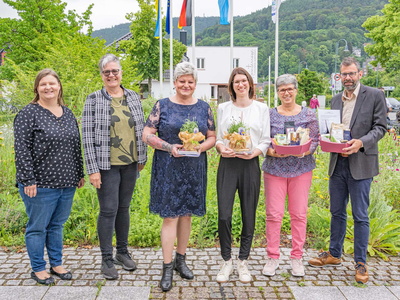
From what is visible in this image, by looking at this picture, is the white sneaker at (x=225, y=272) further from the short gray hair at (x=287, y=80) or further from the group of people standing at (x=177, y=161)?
the short gray hair at (x=287, y=80)

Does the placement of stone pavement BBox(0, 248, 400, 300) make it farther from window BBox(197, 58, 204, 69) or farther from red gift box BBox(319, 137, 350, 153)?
window BBox(197, 58, 204, 69)

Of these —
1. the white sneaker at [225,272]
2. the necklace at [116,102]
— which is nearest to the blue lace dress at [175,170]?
the necklace at [116,102]

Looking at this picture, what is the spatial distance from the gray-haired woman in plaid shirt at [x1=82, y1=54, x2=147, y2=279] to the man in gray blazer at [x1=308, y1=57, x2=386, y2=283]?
2094mm

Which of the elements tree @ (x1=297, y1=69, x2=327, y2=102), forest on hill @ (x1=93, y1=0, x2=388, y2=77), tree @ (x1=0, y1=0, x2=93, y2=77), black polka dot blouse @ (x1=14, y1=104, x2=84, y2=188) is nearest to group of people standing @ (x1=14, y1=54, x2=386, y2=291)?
black polka dot blouse @ (x1=14, y1=104, x2=84, y2=188)

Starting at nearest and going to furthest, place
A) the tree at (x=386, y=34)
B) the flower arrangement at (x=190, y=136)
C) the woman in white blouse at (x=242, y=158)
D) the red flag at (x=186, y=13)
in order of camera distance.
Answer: the flower arrangement at (x=190, y=136), the woman in white blouse at (x=242, y=158), the red flag at (x=186, y=13), the tree at (x=386, y=34)

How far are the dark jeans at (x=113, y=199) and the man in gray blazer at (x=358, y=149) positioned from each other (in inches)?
85.6

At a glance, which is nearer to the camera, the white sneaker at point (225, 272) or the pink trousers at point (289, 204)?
the white sneaker at point (225, 272)

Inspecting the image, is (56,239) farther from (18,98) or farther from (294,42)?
(294,42)

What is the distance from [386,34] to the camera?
25.3 metres

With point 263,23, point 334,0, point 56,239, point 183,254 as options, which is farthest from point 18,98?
point 334,0

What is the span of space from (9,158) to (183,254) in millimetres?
3914

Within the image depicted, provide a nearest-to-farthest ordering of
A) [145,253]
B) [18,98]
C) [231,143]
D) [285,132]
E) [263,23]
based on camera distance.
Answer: [231,143], [285,132], [145,253], [18,98], [263,23]

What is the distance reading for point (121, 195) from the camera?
4.13 metres

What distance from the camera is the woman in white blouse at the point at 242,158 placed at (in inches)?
154
